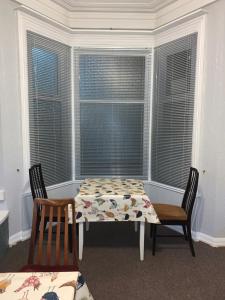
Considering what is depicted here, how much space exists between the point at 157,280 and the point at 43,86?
8.91 ft

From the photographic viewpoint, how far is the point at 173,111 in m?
3.63

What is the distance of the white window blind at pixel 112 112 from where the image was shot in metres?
3.93

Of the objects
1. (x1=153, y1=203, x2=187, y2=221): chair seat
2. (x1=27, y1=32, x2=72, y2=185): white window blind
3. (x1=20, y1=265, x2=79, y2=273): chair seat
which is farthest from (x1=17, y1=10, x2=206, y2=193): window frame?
(x1=20, y1=265, x2=79, y2=273): chair seat

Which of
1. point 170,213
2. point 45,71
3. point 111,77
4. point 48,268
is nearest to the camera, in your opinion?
point 48,268

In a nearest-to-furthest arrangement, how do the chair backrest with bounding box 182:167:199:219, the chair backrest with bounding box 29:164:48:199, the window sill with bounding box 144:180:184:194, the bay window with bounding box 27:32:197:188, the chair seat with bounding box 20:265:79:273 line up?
1. the chair seat with bounding box 20:265:79:273
2. the chair backrest with bounding box 182:167:199:219
3. the chair backrest with bounding box 29:164:48:199
4. the bay window with bounding box 27:32:197:188
5. the window sill with bounding box 144:180:184:194

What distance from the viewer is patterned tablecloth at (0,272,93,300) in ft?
3.82

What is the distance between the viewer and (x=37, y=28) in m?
3.28

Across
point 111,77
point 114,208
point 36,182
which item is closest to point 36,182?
point 36,182

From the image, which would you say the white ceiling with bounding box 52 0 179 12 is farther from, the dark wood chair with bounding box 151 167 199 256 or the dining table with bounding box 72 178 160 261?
the dining table with bounding box 72 178 160 261

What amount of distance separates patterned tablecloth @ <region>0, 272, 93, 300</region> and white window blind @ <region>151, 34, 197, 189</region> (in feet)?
8.17

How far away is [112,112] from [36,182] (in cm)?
162

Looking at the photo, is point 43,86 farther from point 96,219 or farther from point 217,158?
point 217,158

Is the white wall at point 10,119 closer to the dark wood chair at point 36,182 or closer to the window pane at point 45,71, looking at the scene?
the dark wood chair at point 36,182

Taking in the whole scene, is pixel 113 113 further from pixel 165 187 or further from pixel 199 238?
pixel 199 238
